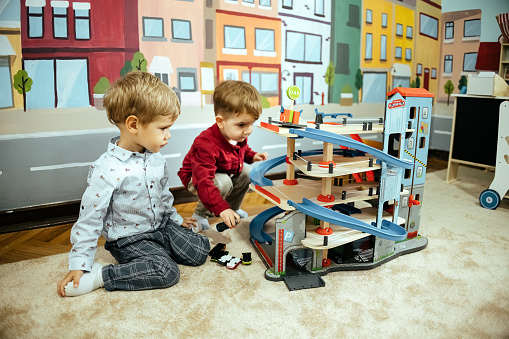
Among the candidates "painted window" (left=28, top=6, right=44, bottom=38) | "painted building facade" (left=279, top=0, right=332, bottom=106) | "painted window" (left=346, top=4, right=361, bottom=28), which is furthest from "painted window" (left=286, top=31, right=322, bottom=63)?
"painted window" (left=28, top=6, right=44, bottom=38)

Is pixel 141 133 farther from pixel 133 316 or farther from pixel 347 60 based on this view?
pixel 347 60

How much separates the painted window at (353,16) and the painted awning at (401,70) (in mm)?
537

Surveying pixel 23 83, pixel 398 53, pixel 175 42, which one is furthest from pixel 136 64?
pixel 398 53

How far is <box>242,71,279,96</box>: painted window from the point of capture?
8.27 feet

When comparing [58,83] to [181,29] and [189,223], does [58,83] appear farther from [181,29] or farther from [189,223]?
[189,223]

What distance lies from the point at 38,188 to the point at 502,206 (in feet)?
8.13

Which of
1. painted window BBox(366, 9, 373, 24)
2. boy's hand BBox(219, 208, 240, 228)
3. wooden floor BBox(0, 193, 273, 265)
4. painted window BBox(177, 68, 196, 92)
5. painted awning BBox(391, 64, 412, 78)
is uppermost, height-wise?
painted window BBox(366, 9, 373, 24)

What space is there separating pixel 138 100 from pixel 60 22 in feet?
2.95

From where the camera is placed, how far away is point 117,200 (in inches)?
54.9

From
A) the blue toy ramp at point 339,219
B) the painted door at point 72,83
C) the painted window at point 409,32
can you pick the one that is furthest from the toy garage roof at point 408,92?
the painted window at point 409,32

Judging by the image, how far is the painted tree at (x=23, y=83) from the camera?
1.85m

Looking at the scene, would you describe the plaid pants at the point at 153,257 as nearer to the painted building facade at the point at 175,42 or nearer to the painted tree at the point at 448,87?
the painted building facade at the point at 175,42

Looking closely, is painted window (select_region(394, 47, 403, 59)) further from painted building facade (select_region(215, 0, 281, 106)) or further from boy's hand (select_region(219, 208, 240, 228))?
boy's hand (select_region(219, 208, 240, 228))

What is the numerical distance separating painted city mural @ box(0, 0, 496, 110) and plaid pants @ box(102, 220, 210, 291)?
89 centimetres
